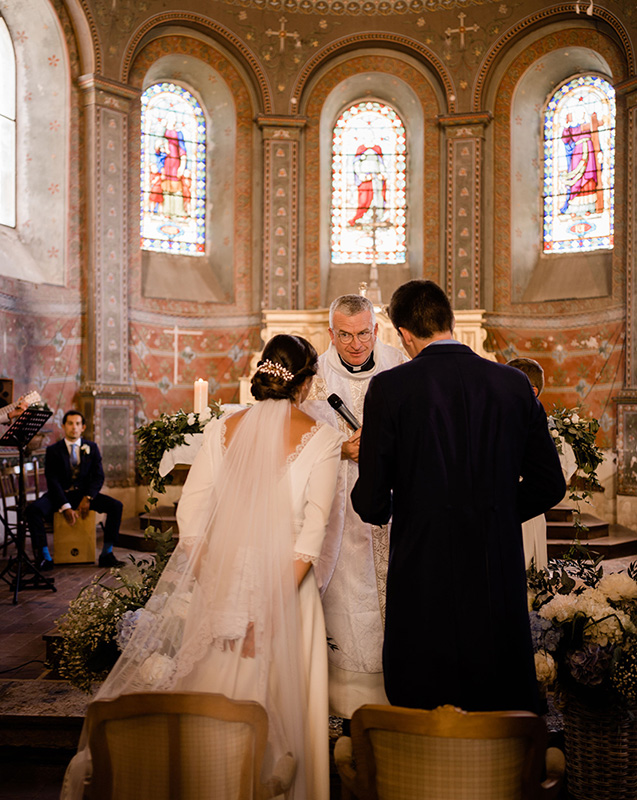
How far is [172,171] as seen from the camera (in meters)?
12.2

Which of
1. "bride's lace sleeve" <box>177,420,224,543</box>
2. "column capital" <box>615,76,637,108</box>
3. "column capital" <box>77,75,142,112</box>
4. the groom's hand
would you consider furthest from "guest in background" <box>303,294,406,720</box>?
"column capital" <box>615,76,637,108</box>

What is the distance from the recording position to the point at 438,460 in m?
2.38

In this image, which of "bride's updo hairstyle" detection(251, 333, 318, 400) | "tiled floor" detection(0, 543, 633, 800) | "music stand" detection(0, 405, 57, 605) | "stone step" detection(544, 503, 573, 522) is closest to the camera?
"bride's updo hairstyle" detection(251, 333, 318, 400)

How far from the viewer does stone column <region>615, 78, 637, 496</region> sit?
10469 millimetres

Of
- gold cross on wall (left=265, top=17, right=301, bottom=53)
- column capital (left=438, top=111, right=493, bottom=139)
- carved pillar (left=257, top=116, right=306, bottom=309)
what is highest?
gold cross on wall (left=265, top=17, right=301, bottom=53)

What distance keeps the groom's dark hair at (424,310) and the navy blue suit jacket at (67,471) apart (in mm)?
6246

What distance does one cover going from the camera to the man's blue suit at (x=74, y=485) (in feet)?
26.0

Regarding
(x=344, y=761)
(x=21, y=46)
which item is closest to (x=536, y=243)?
(x=21, y=46)

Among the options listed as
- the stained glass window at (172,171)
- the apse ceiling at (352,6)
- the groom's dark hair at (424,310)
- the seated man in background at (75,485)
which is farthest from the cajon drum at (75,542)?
the apse ceiling at (352,6)

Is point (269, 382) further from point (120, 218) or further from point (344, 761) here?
point (120, 218)

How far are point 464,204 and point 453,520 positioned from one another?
1019 cm

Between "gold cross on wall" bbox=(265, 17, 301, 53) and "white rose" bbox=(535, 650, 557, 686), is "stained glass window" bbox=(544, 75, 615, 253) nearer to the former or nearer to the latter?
"gold cross on wall" bbox=(265, 17, 301, 53)

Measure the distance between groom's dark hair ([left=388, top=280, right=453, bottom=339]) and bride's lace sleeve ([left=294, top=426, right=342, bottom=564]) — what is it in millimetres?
478

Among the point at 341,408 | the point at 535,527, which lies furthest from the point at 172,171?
the point at 341,408
